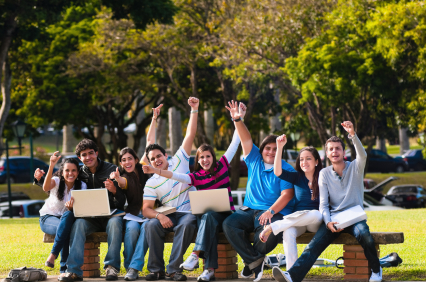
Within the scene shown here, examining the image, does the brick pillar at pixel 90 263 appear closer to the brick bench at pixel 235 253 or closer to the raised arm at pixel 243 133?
the brick bench at pixel 235 253

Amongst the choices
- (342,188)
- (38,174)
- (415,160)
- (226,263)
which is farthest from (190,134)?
(415,160)

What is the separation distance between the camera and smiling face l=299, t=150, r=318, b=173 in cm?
651

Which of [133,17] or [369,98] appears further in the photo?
[369,98]

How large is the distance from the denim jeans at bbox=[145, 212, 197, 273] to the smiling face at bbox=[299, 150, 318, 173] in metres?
1.35

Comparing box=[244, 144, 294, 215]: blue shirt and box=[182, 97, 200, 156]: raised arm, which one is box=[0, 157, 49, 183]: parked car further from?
box=[244, 144, 294, 215]: blue shirt

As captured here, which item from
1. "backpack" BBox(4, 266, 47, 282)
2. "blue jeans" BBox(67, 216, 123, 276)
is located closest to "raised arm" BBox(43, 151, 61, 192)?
"blue jeans" BBox(67, 216, 123, 276)

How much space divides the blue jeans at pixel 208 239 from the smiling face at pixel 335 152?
4.72ft

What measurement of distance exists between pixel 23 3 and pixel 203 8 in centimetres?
787

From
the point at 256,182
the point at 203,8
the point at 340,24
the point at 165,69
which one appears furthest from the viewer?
the point at 165,69

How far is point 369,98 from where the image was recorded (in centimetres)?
2167

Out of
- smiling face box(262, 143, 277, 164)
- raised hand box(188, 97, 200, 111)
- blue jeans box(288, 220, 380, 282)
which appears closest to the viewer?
blue jeans box(288, 220, 380, 282)

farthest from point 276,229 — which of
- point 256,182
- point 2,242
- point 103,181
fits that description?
point 2,242

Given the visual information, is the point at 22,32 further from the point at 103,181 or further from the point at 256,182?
the point at 256,182

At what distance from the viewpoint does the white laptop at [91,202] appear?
265 inches
